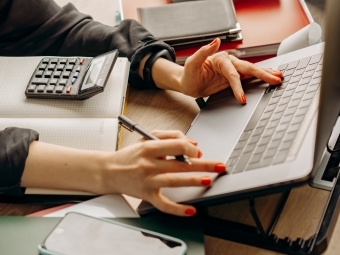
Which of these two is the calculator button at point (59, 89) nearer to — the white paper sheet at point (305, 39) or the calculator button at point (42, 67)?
the calculator button at point (42, 67)

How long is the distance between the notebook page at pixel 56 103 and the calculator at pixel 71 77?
1 centimetres

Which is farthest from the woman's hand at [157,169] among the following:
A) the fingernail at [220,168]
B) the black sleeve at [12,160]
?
the black sleeve at [12,160]

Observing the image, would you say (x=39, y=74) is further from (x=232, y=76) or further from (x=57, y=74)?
(x=232, y=76)

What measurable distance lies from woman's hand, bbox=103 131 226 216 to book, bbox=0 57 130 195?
72mm

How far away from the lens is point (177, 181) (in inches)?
23.7

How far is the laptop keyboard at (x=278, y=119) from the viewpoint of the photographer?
1.93 ft

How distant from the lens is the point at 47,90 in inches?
31.9

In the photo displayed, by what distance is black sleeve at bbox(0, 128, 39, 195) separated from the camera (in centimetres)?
68

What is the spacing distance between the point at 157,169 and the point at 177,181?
1.7 inches

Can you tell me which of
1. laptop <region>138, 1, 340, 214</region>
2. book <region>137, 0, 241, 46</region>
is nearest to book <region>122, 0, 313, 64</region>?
book <region>137, 0, 241, 46</region>

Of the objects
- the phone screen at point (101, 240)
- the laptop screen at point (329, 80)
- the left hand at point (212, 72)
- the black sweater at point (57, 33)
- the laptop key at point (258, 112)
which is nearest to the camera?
the laptop screen at point (329, 80)

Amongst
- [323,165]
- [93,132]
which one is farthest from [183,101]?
[323,165]

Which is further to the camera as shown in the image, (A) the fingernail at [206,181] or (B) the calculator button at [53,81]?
(B) the calculator button at [53,81]

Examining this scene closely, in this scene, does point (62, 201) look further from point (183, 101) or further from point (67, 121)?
point (183, 101)
